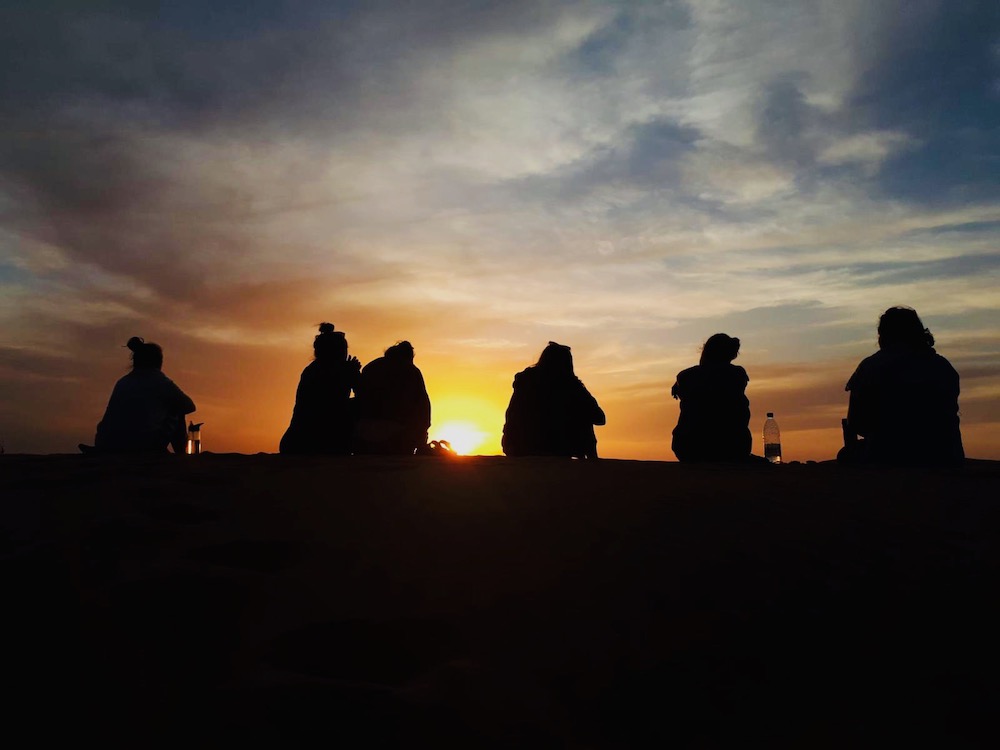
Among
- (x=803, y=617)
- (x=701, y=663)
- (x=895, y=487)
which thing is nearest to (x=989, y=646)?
(x=803, y=617)

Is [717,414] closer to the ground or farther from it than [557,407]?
closer to the ground

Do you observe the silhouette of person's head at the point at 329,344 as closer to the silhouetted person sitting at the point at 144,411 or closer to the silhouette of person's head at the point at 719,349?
the silhouetted person sitting at the point at 144,411

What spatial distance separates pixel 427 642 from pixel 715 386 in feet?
18.5

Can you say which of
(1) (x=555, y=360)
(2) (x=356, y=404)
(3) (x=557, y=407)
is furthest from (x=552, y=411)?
(2) (x=356, y=404)

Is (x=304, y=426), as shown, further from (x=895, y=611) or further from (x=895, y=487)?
(x=895, y=611)

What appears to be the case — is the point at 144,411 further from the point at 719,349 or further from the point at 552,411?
the point at 719,349

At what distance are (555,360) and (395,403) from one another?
6.06ft

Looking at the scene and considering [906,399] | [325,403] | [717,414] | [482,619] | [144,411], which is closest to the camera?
[482,619]

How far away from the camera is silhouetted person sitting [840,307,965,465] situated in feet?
20.7

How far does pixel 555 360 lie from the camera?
29.3 feet

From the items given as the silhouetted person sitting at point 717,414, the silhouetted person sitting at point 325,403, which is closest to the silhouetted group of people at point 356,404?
the silhouetted person sitting at point 325,403

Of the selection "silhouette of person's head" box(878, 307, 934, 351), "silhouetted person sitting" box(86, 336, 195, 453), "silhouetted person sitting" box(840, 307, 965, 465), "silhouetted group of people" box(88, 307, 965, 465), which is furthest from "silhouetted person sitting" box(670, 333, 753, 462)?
"silhouetted person sitting" box(86, 336, 195, 453)

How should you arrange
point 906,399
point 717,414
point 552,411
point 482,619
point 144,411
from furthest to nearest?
1. point 552,411
2. point 717,414
3. point 144,411
4. point 906,399
5. point 482,619

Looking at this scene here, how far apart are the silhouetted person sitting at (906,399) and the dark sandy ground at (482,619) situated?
2.41 m
